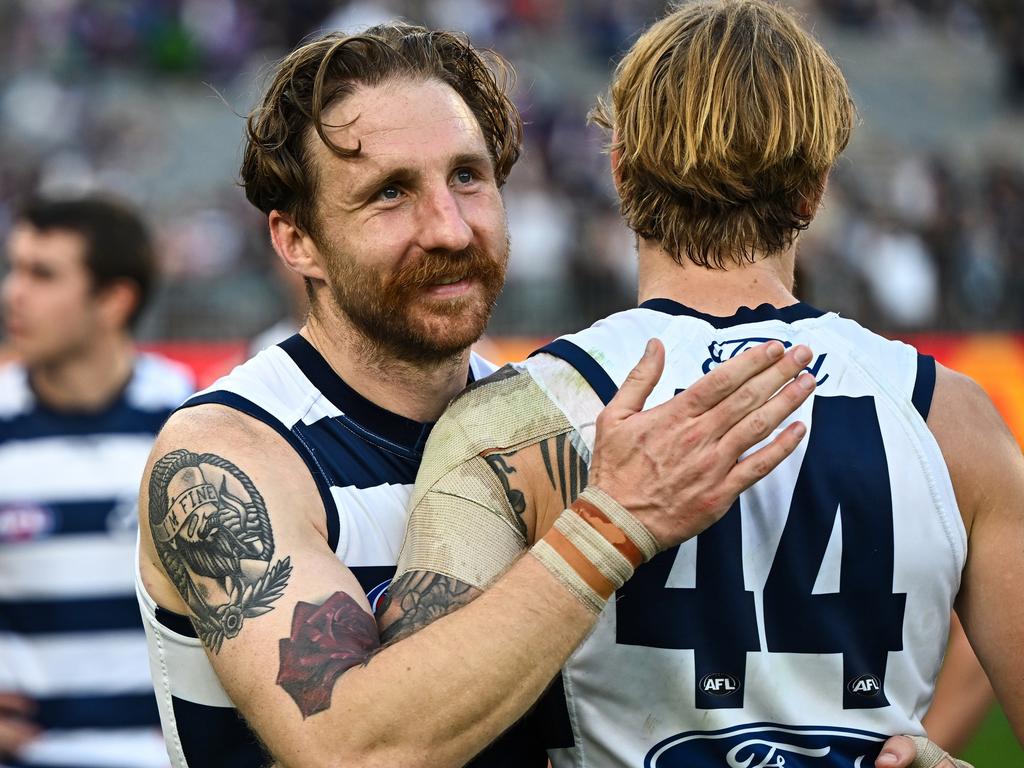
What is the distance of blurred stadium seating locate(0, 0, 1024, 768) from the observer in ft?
47.2

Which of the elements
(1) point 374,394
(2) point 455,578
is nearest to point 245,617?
(2) point 455,578

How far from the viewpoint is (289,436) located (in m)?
2.80

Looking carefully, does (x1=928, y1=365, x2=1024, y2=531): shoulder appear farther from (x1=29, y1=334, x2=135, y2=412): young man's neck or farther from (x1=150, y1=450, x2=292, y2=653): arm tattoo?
(x1=29, y1=334, x2=135, y2=412): young man's neck

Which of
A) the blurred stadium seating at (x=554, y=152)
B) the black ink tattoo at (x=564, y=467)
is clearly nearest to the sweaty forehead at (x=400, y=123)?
the black ink tattoo at (x=564, y=467)

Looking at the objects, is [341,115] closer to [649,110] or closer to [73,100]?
[649,110]

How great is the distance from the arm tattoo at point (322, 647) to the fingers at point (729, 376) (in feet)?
2.35

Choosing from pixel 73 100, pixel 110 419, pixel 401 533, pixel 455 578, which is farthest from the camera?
pixel 73 100

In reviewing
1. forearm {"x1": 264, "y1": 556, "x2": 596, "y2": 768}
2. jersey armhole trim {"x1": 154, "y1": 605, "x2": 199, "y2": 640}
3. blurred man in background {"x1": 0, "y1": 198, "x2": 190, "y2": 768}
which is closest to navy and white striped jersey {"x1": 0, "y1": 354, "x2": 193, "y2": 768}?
blurred man in background {"x1": 0, "y1": 198, "x2": 190, "y2": 768}

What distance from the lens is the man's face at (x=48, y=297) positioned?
527 centimetres

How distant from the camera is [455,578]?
93.9 inches

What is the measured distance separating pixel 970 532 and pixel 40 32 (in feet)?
62.0

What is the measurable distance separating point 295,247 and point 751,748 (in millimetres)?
1615

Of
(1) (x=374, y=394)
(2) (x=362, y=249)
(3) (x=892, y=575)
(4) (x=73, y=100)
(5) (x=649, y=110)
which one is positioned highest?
(4) (x=73, y=100)

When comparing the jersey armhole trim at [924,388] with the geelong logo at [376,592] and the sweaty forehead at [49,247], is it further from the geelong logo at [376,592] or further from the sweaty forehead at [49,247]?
the sweaty forehead at [49,247]
